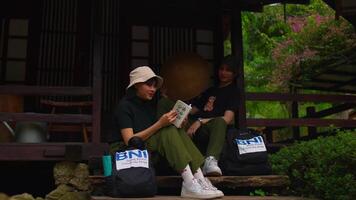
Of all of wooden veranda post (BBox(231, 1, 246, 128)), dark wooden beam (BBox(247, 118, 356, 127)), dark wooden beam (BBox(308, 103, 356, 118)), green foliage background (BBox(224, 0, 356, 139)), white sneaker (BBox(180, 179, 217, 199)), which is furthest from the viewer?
green foliage background (BBox(224, 0, 356, 139))

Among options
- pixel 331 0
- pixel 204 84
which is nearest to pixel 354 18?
pixel 331 0

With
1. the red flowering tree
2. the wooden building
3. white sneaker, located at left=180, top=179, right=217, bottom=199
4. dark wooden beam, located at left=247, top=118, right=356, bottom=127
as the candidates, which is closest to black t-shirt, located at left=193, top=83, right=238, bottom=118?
dark wooden beam, located at left=247, top=118, right=356, bottom=127

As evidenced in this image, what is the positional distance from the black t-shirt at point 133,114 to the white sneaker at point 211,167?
29.2 inches

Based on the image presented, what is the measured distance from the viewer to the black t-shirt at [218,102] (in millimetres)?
5654

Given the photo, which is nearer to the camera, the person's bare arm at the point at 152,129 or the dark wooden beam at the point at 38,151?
the person's bare arm at the point at 152,129

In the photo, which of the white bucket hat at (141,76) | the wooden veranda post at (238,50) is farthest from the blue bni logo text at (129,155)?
the wooden veranda post at (238,50)

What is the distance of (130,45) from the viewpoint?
8.59 meters

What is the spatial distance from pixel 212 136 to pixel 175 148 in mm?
868

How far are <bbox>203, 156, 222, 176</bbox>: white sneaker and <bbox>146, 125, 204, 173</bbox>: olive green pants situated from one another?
1.26 feet

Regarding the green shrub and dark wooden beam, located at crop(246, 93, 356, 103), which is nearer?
the green shrub

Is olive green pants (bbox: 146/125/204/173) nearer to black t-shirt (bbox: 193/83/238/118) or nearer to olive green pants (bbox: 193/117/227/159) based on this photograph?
olive green pants (bbox: 193/117/227/159)

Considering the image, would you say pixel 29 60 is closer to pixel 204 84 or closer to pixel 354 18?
pixel 204 84

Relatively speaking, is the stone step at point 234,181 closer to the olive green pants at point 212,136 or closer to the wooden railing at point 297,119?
the olive green pants at point 212,136

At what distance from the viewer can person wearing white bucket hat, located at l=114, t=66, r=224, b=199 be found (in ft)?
14.1
